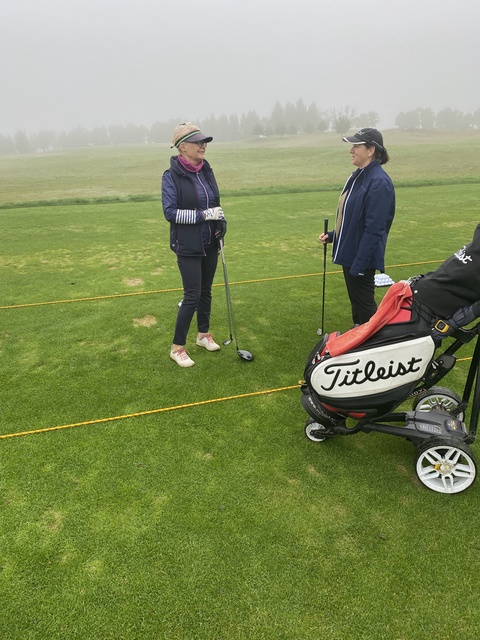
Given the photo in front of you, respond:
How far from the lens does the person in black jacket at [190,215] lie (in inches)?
157

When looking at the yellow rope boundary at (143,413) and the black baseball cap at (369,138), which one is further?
the black baseball cap at (369,138)

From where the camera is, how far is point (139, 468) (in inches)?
123

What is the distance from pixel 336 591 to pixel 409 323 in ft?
5.38

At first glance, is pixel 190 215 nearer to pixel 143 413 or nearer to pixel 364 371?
pixel 143 413

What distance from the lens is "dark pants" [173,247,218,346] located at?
4355 mm

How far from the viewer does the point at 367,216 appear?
4004 mm

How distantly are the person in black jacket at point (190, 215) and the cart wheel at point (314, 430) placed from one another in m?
1.61

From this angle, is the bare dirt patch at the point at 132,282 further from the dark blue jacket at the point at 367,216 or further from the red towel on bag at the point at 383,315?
the red towel on bag at the point at 383,315

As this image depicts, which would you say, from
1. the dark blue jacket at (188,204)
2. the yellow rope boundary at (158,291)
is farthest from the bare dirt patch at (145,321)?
the dark blue jacket at (188,204)

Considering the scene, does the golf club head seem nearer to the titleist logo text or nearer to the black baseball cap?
the titleist logo text

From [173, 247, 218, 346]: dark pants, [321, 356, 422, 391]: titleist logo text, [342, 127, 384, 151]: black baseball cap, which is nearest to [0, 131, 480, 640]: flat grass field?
[173, 247, 218, 346]: dark pants

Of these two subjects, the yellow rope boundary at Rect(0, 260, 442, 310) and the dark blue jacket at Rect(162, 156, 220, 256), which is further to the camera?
the yellow rope boundary at Rect(0, 260, 442, 310)

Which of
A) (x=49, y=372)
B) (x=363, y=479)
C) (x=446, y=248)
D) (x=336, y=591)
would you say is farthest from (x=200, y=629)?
(x=446, y=248)

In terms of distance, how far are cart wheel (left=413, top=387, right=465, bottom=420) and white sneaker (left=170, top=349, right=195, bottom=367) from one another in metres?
2.26
